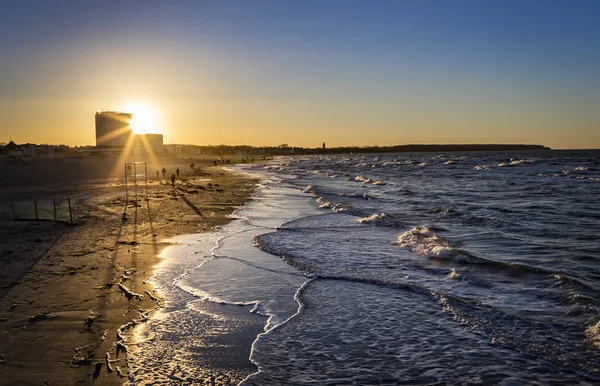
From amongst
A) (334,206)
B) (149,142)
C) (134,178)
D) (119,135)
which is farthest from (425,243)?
(119,135)

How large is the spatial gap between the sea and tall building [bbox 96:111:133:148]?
17684 centimetres

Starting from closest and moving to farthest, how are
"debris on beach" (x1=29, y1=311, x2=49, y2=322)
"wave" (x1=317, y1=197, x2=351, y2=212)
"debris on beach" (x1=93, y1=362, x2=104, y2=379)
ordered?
"debris on beach" (x1=93, y1=362, x2=104, y2=379), "debris on beach" (x1=29, y1=311, x2=49, y2=322), "wave" (x1=317, y1=197, x2=351, y2=212)

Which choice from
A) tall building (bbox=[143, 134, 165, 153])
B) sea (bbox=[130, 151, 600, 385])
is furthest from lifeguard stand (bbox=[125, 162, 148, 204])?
tall building (bbox=[143, 134, 165, 153])

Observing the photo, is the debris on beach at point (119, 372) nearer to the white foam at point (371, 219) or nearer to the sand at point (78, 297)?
the sand at point (78, 297)

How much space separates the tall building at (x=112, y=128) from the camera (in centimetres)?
17675

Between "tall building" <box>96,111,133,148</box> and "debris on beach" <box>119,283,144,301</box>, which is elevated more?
"tall building" <box>96,111,133,148</box>

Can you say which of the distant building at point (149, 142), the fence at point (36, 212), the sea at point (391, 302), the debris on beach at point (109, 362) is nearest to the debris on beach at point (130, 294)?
the sea at point (391, 302)

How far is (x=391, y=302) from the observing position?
8.57 metres

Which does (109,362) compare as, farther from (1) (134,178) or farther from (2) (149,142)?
(2) (149,142)

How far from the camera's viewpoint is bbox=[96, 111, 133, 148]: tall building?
177 meters

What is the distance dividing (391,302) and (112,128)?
634 ft

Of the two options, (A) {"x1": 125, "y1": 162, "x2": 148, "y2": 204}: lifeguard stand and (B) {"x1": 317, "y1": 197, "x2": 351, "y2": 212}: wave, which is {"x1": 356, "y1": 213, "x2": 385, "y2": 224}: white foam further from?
(A) {"x1": 125, "y1": 162, "x2": 148, "y2": 204}: lifeguard stand

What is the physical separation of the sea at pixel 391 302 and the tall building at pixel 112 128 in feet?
580

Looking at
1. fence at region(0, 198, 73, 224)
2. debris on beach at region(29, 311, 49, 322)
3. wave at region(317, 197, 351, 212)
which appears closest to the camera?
debris on beach at region(29, 311, 49, 322)
